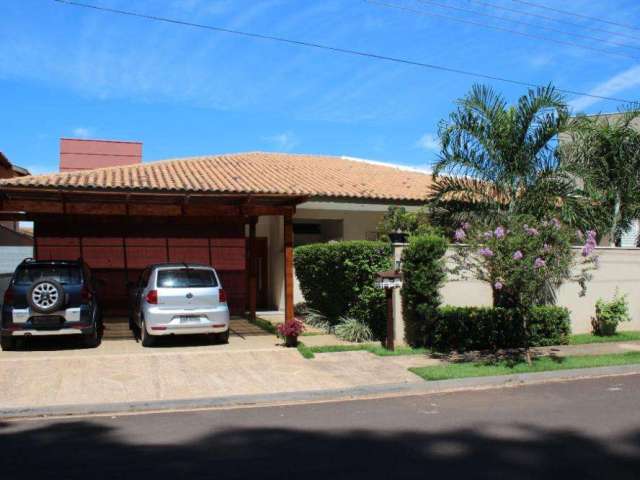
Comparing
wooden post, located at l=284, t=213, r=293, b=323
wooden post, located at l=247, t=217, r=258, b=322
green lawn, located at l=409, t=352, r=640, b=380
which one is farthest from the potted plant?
wooden post, located at l=247, t=217, r=258, b=322

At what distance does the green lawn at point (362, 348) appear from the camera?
1199 cm

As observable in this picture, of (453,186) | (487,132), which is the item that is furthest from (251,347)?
(487,132)

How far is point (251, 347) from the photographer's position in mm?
12797

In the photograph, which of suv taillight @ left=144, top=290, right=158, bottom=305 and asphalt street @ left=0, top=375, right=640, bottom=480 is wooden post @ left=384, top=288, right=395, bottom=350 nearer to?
asphalt street @ left=0, top=375, right=640, bottom=480

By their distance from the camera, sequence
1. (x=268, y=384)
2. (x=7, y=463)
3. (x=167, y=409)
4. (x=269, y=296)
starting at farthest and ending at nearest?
(x=269, y=296) < (x=268, y=384) < (x=167, y=409) < (x=7, y=463)

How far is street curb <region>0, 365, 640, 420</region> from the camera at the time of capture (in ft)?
26.5

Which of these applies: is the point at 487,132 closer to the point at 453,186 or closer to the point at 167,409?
the point at 453,186

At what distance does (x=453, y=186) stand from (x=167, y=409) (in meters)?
7.76

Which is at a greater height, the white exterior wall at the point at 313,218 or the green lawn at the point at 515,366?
the white exterior wall at the point at 313,218

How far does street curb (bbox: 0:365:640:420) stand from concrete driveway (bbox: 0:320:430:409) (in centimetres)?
25

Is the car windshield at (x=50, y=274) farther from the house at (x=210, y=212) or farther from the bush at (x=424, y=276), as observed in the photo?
the bush at (x=424, y=276)

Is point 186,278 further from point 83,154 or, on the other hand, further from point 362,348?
point 83,154

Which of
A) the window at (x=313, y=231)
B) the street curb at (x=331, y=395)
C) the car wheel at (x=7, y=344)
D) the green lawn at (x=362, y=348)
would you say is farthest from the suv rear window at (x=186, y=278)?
the window at (x=313, y=231)

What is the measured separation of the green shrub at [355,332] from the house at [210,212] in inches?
51.0
